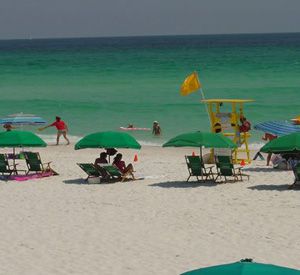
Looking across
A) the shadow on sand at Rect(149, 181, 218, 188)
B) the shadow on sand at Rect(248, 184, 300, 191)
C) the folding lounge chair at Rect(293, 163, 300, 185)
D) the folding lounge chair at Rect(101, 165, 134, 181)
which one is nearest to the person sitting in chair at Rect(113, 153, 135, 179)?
the folding lounge chair at Rect(101, 165, 134, 181)

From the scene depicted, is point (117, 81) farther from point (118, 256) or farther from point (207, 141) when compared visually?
point (118, 256)

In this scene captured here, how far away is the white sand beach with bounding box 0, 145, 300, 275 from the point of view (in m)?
10.8

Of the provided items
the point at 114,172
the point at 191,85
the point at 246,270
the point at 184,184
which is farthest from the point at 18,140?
the point at 246,270

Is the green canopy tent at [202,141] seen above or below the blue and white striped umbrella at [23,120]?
below

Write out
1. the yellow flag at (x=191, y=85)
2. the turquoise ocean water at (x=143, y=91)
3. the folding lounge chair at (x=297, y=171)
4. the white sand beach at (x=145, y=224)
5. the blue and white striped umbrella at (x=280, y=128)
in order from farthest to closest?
the turquoise ocean water at (x=143, y=91)
the yellow flag at (x=191, y=85)
the blue and white striped umbrella at (x=280, y=128)
the folding lounge chair at (x=297, y=171)
the white sand beach at (x=145, y=224)

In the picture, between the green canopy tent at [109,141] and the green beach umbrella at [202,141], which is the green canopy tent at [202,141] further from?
the green canopy tent at [109,141]

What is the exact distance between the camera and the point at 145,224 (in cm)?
1309

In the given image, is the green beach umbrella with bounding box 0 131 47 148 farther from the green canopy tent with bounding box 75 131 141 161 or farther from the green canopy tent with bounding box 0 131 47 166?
the green canopy tent with bounding box 75 131 141 161

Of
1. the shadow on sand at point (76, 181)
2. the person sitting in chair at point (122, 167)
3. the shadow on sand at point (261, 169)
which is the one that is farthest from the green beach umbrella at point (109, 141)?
the shadow on sand at point (261, 169)

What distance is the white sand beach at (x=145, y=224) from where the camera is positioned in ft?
35.3

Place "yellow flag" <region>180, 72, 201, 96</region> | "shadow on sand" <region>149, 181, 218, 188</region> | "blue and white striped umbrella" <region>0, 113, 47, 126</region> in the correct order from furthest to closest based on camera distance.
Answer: "blue and white striped umbrella" <region>0, 113, 47, 126</region> < "yellow flag" <region>180, 72, 201, 96</region> < "shadow on sand" <region>149, 181, 218, 188</region>

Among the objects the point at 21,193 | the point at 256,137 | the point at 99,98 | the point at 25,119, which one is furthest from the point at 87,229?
the point at 99,98

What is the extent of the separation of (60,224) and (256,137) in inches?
641

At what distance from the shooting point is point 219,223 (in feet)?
42.7
